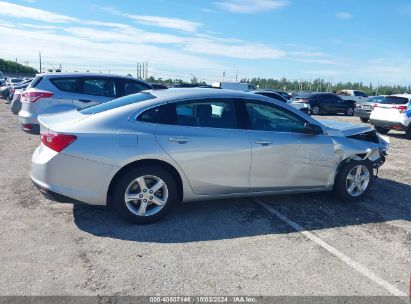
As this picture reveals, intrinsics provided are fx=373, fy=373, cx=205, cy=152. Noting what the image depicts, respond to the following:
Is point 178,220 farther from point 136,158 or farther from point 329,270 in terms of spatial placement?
point 329,270

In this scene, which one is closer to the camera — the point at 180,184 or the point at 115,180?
the point at 115,180

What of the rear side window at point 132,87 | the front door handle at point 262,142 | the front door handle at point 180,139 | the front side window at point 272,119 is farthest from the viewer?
the rear side window at point 132,87

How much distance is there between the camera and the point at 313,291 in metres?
3.15

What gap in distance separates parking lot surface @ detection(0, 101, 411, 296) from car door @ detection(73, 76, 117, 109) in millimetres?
3062

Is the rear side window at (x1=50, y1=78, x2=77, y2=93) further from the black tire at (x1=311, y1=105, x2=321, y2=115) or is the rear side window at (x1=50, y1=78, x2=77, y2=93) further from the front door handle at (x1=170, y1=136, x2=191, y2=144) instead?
the black tire at (x1=311, y1=105, x2=321, y2=115)

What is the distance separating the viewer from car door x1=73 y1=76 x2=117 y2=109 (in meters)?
8.16

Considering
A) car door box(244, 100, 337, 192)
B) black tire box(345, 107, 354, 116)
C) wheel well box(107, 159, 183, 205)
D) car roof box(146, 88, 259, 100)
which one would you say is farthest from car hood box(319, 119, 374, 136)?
black tire box(345, 107, 354, 116)

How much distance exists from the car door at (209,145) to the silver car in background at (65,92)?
4030 mm

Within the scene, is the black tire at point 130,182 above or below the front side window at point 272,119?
below

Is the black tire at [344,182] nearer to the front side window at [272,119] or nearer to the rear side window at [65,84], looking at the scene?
the front side window at [272,119]

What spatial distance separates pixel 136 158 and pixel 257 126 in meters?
1.63

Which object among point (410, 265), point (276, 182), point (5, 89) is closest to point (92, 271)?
point (276, 182)

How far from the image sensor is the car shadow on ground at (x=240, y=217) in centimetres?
413

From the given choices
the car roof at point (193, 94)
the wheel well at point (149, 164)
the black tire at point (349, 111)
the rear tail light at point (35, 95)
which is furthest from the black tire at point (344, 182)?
the black tire at point (349, 111)
